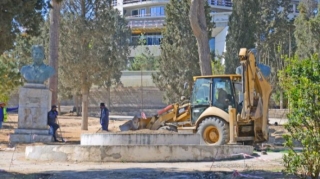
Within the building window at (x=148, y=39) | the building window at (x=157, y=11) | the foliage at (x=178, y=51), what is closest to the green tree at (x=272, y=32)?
the foliage at (x=178, y=51)

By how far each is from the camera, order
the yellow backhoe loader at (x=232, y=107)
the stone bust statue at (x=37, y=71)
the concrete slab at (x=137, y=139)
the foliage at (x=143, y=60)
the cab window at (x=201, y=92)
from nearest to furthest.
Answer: the concrete slab at (x=137, y=139)
the yellow backhoe loader at (x=232, y=107)
the cab window at (x=201, y=92)
the stone bust statue at (x=37, y=71)
the foliage at (x=143, y=60)

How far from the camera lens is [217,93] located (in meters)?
19.3

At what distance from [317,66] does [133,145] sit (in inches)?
252

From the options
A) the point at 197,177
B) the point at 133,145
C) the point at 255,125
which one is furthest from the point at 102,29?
the point at 197,177

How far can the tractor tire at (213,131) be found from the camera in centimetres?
1834

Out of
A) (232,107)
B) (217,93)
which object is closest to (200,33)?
(217,93)

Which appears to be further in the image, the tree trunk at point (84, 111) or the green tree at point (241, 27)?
the green tree at point (241, 27)

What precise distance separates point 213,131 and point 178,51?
1952 cm

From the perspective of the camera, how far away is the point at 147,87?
6081 cm

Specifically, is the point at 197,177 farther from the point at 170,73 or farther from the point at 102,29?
the point at 170,73

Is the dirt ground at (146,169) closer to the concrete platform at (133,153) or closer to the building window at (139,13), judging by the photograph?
the concrete platform at (133,153)

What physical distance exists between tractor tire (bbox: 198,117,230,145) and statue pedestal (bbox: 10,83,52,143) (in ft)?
21.4

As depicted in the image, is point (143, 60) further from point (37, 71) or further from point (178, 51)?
point (37, 71)

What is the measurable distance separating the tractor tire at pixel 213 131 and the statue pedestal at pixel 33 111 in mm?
6520
